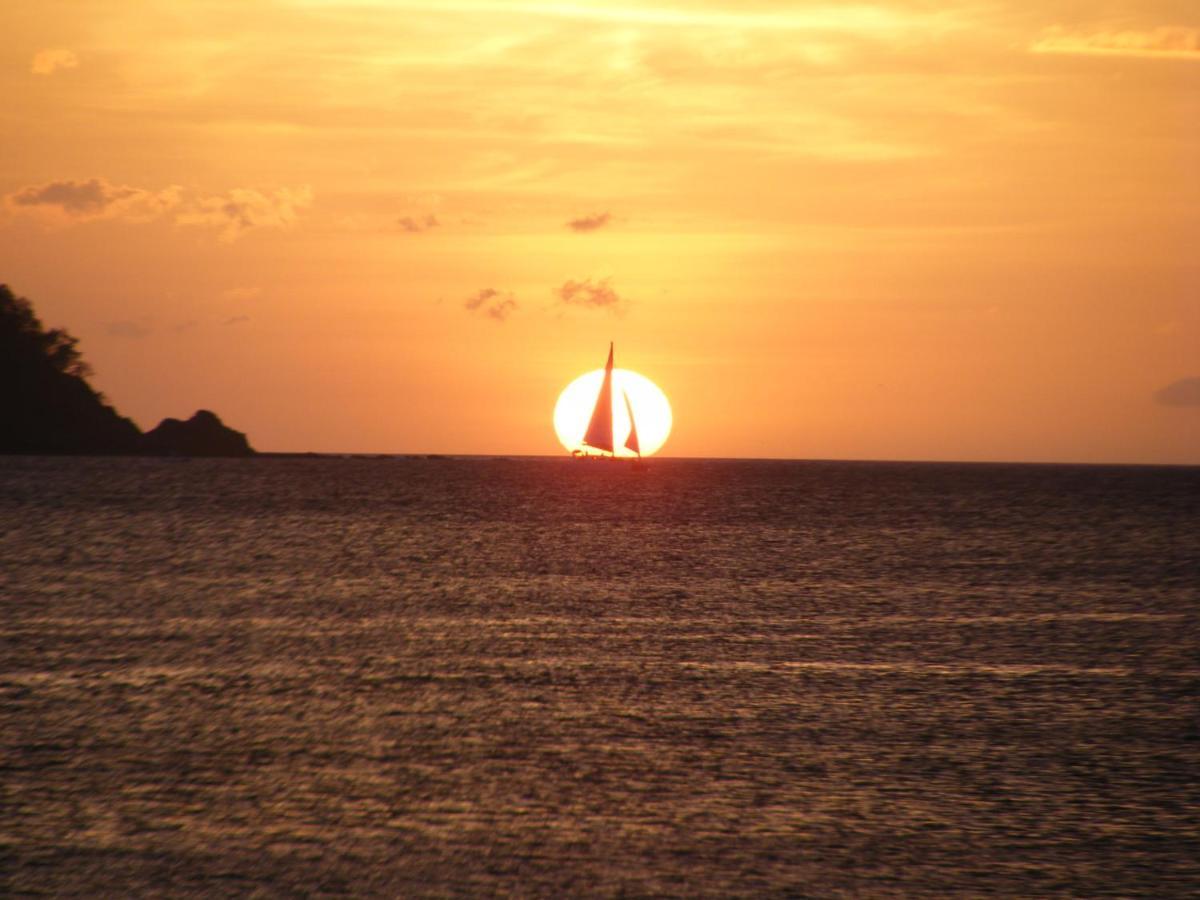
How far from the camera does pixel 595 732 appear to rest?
24375mm

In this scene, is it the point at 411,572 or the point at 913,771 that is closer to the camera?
the point at 913,771

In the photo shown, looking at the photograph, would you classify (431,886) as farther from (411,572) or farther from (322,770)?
(411,572)

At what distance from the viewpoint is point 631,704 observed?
89.5 ft

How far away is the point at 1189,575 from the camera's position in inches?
2581

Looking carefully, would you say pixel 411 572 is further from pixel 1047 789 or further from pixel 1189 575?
pixel 1047 789

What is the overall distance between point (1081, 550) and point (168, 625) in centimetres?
5818

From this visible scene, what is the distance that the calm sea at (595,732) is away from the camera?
16.4 metres

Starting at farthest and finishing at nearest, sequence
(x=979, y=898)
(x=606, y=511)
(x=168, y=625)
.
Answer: (x=606, y=511) < (x=168, y=625) < (x=979, y=898)

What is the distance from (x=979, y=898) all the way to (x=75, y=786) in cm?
1226

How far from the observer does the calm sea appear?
16.4 m

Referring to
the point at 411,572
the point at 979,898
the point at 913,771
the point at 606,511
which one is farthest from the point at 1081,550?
the point at 979,898

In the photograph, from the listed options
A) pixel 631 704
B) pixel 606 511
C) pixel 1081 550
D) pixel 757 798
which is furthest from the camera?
pixel 606 511

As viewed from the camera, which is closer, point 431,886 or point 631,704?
point 431,886

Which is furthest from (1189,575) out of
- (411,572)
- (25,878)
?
(25,878)
